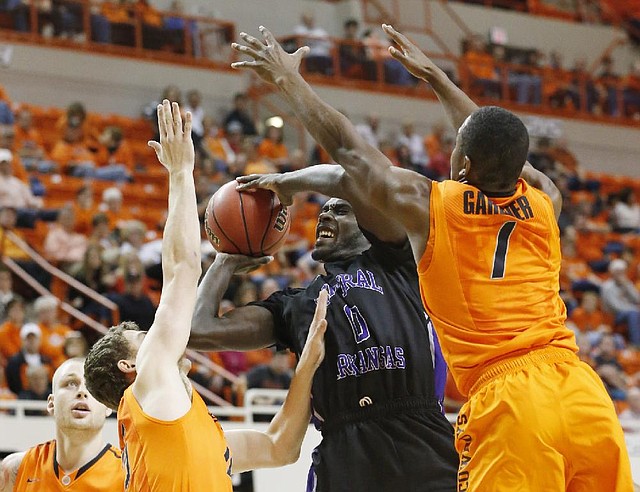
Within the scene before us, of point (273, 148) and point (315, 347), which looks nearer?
point (315, 347)

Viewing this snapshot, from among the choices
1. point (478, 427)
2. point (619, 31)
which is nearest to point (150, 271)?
point (478, 427)

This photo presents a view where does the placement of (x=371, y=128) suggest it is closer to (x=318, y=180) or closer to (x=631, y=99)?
(x=631, y=99)

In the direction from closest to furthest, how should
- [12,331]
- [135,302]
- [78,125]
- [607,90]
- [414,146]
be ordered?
[12,331] < [135,302] < [78,125] < [414,146] < [607,90]

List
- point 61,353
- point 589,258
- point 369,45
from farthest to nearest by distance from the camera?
1. point 369,45
2. point 589,258
3. point 61,353

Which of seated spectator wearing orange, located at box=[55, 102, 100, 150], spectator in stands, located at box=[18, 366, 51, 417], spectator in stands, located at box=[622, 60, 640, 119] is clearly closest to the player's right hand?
spectator in stands, located at box=[18, 366, 51, 417]

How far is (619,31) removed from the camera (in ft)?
73.9

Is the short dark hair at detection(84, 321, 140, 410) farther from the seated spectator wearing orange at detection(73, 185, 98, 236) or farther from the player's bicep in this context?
the seated spectator wearing orange at detection(73, 185, 98, 236)

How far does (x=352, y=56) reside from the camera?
1845 centimetres

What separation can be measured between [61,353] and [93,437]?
471cm

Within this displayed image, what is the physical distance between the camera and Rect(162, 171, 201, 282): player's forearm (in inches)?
160

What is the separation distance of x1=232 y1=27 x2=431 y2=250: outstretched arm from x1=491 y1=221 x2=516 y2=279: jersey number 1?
0.25 m

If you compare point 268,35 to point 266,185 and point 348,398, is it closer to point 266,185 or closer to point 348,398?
point 266,185

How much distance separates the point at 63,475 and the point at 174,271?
5.03 ft

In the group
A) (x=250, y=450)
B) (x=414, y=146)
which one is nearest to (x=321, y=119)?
(x=250, y=450)
